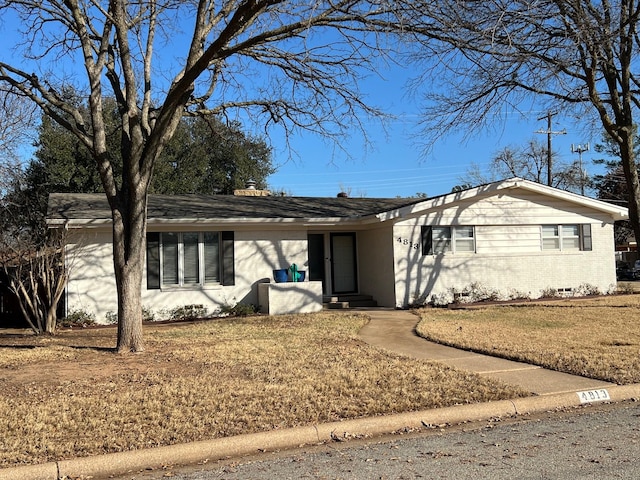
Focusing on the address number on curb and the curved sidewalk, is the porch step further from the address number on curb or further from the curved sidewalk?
the address number on curb

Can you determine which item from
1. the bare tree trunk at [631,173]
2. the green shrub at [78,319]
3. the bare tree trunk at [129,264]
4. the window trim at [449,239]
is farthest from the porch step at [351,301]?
the bare tree trunk at [129,264]

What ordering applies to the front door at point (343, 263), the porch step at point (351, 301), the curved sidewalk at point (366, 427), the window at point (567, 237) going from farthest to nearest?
the window at point (567, 237) → the front door at point (343, 263) → the porch step at point (351, 301) → the curved sidewalk at point (366, 427)

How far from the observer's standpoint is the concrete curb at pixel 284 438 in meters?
4.75

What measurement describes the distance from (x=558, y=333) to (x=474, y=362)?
11.1 ft

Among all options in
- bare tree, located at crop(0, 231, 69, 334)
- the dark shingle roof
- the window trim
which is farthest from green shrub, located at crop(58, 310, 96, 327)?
the window trim

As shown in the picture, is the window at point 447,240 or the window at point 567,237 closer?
the window at point 447,240

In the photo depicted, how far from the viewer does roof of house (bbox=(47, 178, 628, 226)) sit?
598 inches

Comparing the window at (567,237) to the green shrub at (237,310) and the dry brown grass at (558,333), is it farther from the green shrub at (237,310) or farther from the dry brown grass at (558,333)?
the green shrub at (237,310)

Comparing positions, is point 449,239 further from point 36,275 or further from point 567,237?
point 36,275

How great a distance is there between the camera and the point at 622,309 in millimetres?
15023

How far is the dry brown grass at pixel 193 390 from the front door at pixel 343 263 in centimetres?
750

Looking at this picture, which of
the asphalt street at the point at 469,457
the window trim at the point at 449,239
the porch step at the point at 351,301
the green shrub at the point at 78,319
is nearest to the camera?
the asphalt street at the point at 469,457

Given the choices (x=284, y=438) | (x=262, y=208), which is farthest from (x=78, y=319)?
(x=284, y=438)

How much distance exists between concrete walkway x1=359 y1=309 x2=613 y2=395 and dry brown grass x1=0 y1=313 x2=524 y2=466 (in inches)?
17.1
